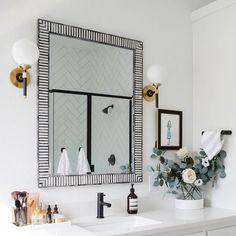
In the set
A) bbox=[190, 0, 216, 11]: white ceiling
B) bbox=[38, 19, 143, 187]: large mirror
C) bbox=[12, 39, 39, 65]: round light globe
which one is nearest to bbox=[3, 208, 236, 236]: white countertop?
bbox=[38, 19, 143, 187]: large mirror

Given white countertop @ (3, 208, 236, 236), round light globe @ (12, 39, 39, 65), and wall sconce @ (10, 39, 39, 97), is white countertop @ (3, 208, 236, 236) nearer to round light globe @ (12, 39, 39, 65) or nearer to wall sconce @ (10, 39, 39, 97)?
wall sconce @ (10, 39, 39, 97)

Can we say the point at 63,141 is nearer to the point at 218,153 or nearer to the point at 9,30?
the point at 9,30

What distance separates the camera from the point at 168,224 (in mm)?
2234

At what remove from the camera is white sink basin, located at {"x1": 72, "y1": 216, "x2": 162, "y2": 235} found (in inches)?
89.5

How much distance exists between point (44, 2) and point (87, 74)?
52 centimetres

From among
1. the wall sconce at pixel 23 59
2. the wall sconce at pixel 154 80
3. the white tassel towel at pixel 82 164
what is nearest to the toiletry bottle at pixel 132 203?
the white tassel towel at pixel 82 164

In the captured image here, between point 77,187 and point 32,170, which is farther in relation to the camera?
point 77,187

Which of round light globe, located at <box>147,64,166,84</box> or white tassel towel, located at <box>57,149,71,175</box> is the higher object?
round light globe, located at <box>147,64,166,84</box>

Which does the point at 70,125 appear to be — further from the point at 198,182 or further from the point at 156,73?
the point at 198,182

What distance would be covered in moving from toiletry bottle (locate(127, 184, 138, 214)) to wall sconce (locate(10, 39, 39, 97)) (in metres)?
0.97

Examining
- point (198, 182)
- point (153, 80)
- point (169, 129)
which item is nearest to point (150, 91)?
point (153, 80)

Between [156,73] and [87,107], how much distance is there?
1.88 feet

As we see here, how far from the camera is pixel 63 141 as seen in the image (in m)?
2.34

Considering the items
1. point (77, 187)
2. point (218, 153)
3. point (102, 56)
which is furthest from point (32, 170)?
point (218, 153)
